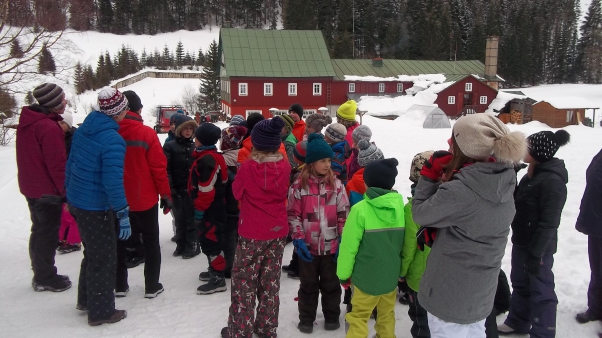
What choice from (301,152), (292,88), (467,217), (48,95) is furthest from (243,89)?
(467,217)

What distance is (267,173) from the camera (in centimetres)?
315

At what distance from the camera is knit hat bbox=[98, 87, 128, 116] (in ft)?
11.1

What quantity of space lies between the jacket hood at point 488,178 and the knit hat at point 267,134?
4.73 feet

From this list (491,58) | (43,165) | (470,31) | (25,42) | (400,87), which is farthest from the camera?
(470,31)

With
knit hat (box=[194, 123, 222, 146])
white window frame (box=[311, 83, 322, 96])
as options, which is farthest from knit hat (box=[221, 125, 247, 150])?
white window frame (box=[311, 83, 322, 96])

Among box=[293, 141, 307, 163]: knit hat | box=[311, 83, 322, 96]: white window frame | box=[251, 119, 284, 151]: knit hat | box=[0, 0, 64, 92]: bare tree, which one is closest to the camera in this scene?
box=[251, 119, 284, 151]: knit hat

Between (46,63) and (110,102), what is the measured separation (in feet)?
30.7

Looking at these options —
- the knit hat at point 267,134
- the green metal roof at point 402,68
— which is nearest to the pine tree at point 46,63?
the knit hat at point 267,134

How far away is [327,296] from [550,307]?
5.47ft

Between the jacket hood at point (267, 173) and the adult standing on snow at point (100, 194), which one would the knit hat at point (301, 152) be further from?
the adult standing on snow at point (100, 194)

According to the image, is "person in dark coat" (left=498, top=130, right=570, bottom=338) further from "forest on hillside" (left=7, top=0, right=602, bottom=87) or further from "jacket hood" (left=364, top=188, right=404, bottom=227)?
"forest on hillside" (left=7, top=0, right=602, bottom=87)

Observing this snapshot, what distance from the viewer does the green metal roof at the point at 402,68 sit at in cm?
3756

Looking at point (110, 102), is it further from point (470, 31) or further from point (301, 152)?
point (470, 31)

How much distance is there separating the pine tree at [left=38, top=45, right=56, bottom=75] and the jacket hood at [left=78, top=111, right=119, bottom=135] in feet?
30.4
